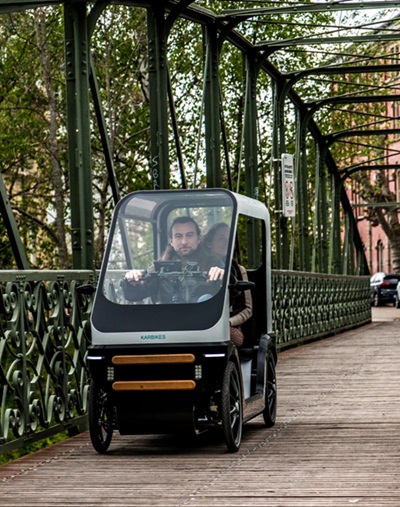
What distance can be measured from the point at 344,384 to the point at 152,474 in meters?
6.52

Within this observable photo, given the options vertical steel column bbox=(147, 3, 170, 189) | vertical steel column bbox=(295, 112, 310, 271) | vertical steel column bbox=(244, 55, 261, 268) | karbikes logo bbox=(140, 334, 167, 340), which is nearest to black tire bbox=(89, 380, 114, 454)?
karbikes logo bbox=(140, 334, 167, 340)

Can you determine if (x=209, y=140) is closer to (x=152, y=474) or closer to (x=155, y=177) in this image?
(x=155, y=177)

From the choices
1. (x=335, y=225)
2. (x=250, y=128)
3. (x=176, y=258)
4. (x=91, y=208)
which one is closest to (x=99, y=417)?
(x=176, y=258)

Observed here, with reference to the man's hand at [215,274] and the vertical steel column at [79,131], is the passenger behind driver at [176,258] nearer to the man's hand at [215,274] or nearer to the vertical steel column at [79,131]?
the man's hand at [215,274]

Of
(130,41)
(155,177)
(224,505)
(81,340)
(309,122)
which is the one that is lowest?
(224,505)

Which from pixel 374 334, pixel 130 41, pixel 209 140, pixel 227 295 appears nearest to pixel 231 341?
pixel 227 295

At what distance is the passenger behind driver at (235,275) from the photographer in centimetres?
936

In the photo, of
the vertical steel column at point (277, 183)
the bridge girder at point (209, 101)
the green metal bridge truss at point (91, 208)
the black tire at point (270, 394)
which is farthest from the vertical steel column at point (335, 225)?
the black tire at point (270, 394)

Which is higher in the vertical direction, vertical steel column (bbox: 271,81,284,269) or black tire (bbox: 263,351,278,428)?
vertical steel column (bbox: 271,81,284,269)

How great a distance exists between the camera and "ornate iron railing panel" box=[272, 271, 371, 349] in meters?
21.4

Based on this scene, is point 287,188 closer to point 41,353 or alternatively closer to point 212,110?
point 212,110

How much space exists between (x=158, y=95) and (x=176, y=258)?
5.81 metres

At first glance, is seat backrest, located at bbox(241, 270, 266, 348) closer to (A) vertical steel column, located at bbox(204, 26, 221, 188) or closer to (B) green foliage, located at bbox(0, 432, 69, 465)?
(B) green foliage, located at bbox(0, 432, 69, 465)

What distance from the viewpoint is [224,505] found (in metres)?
7.09
